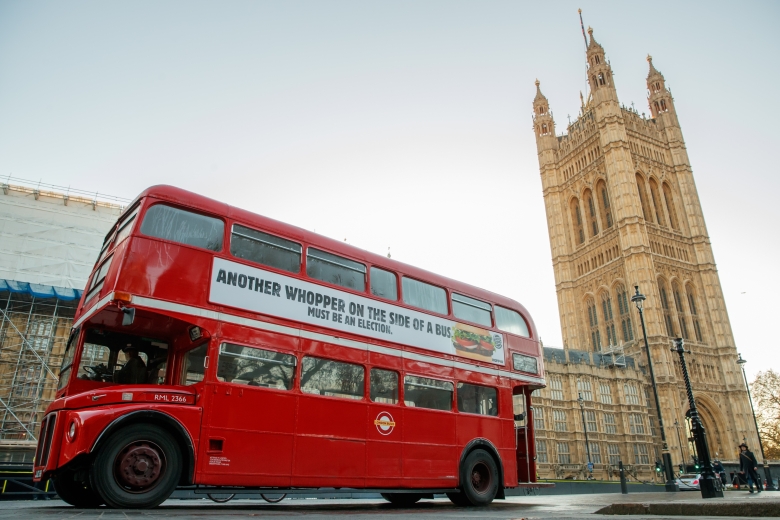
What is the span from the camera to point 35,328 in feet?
83.4

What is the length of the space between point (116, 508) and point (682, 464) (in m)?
48.6

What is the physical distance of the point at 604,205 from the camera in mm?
60969

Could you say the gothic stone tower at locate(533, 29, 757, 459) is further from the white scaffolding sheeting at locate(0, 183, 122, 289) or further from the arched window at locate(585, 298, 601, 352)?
the white scaffolding sheeting at locate(0, 183, 122, 289)

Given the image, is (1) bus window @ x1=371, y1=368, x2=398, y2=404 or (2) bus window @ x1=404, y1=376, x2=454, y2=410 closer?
(1) bus window @ x1=371, y1=368, x2=398, y2=404

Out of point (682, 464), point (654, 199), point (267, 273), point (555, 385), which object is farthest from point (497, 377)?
point (654, 199)

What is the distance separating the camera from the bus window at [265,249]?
829 centimetres

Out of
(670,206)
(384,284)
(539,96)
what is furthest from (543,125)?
(384,284)

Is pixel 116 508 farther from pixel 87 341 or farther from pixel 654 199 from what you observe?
pixel 654 199

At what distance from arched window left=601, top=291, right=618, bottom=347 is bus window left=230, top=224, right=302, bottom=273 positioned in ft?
176

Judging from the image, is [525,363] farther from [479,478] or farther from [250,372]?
[250,372]

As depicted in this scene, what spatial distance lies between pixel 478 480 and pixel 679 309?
5330 cm

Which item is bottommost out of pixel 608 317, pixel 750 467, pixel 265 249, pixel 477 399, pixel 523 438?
pixel 750 467

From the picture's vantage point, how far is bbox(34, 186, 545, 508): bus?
22.4 feet

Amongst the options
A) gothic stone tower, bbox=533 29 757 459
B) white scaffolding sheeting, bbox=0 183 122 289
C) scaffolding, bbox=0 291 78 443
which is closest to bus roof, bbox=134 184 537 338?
scaffolding, bbox=0 291 78 443
